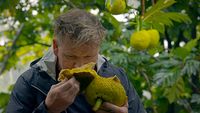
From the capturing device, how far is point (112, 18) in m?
1.58

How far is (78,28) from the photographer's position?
1.37 m

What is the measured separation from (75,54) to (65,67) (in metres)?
0.05

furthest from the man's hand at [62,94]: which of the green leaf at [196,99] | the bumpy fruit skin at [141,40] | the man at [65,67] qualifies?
the green leaf at [196,99]

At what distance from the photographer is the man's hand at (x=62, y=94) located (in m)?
1.25

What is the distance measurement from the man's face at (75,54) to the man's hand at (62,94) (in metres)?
0.09

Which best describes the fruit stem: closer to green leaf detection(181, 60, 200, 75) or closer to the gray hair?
the gray hair

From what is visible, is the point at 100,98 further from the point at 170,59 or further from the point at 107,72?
the point at 170,59

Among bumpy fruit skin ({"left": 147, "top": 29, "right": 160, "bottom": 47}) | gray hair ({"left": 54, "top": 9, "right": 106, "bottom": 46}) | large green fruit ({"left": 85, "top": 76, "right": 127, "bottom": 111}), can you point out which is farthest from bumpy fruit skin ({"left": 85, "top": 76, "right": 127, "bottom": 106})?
bumpy fruit skin ({"left": 147, "top": 29, "right": 160, "bottom": 47})

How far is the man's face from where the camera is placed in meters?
1.34

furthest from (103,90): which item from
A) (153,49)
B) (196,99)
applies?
(196,99)

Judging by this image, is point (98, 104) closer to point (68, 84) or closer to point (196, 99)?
point (68, 84)

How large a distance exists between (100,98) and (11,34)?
9.13 feet

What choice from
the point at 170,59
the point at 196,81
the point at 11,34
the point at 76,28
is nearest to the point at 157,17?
the point at 76,28

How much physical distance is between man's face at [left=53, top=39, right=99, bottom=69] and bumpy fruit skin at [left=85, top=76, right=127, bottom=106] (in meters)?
0.08
